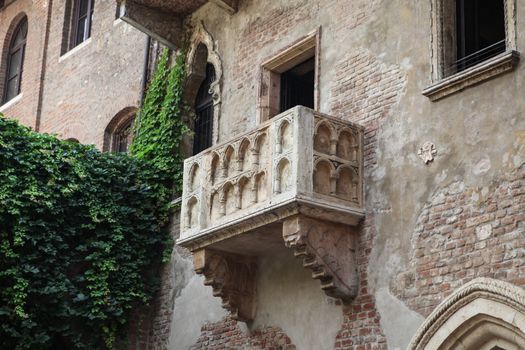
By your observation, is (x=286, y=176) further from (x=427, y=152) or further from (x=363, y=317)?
→ (x=363, y=317)

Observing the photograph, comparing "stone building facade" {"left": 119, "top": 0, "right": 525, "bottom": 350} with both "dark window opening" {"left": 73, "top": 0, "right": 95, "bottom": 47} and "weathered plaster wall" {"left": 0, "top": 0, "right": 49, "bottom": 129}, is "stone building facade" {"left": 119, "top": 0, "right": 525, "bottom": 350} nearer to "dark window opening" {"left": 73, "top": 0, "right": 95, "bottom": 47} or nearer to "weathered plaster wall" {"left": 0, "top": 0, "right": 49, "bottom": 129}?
"dark window opening" {"left": 73, "top": 0, "right": 95, "bottom": 47}

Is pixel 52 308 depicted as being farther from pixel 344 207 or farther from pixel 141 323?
pixel 344 207

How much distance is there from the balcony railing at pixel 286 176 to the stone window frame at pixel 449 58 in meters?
1.19

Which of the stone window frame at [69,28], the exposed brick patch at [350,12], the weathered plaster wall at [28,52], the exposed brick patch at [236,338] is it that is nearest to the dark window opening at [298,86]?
the exposed brick patch at [350,12]

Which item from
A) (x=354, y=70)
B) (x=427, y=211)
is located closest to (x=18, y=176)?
(x=354, y=70)

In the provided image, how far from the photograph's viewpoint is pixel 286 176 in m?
11.1

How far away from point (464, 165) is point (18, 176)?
20.6 ft

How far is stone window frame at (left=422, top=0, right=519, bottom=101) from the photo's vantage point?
9.99 meters

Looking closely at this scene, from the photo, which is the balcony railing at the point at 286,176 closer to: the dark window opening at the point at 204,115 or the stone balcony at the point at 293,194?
the stone balcony at the point at 293,194

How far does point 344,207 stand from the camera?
11156mm

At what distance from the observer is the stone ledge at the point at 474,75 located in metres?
9.91

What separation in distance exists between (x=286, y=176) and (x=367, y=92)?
4.77ft

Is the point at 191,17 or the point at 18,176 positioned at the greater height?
the point at 191,17

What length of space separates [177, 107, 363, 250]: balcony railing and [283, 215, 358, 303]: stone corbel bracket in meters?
0.12
